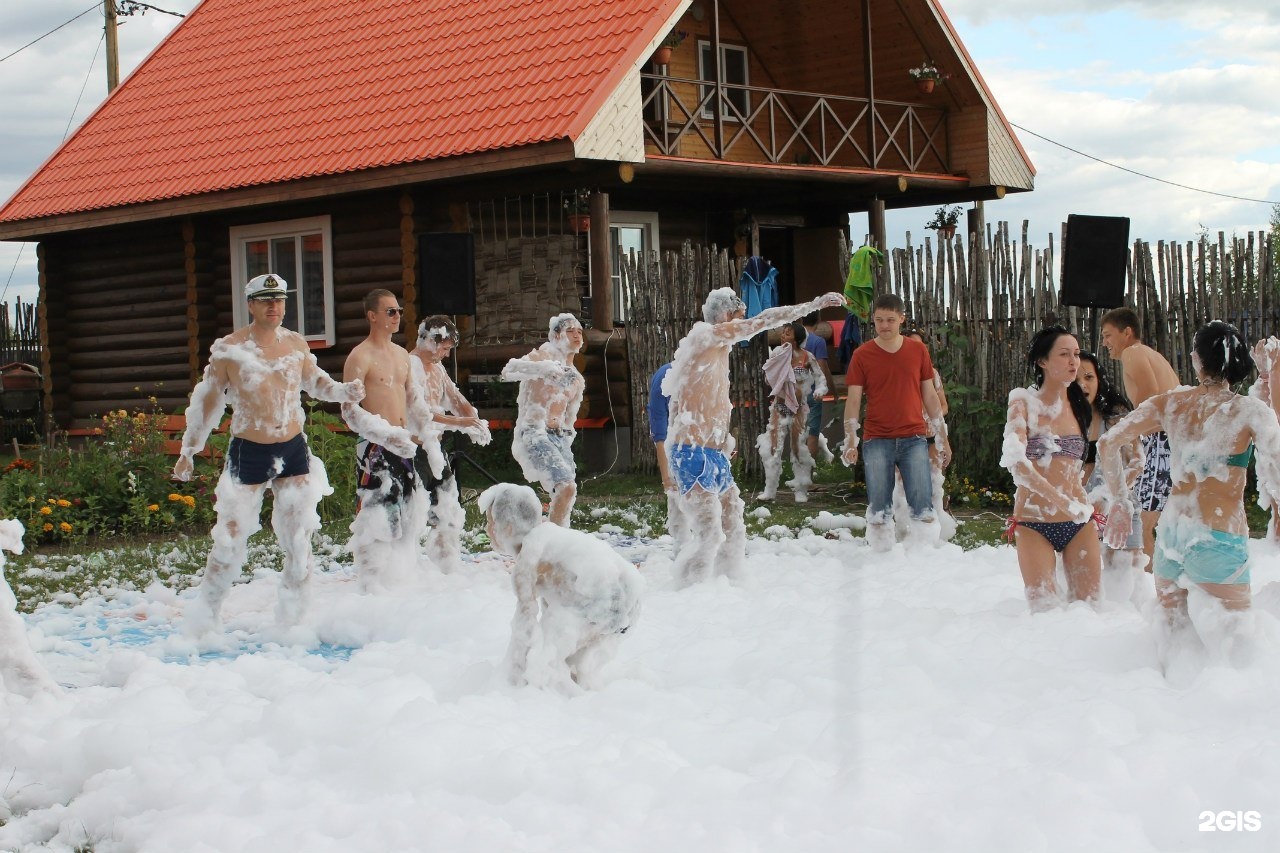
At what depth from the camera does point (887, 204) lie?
→ 19203 millimetres

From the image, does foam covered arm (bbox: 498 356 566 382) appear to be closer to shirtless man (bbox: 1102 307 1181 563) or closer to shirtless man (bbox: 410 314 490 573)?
shirtless man (bbox: 410 314 490 573)

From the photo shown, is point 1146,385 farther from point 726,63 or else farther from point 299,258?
point 726,63

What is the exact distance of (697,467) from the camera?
24.9ft

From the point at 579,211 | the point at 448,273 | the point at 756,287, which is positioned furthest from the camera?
the point at 579,211

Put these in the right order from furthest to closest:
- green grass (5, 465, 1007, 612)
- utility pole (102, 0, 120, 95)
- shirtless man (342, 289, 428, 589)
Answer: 1. utility pole (102, 0, 120, 95)
2. green grass (5, 465, 1007, 612)
3. shirtless man (342, 289, 428, 589)

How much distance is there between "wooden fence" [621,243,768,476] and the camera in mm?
13359

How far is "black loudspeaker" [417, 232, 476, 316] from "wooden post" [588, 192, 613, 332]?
1.84m

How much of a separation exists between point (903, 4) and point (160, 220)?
9.57 m

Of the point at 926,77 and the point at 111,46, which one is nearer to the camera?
the point at 926,77

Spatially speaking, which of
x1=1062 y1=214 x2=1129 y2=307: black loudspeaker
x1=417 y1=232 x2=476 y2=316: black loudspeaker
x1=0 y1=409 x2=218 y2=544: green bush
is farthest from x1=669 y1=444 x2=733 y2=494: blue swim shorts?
x1=417 y1=232 x2=476 y2=316: black loudspeaker

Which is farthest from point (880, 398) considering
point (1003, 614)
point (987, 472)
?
point (987, 472)

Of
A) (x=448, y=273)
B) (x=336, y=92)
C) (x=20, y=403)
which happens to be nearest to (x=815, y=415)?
(x=448, y=273)

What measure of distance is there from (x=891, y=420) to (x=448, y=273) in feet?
17.3

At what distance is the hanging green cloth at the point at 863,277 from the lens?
12.5 m
